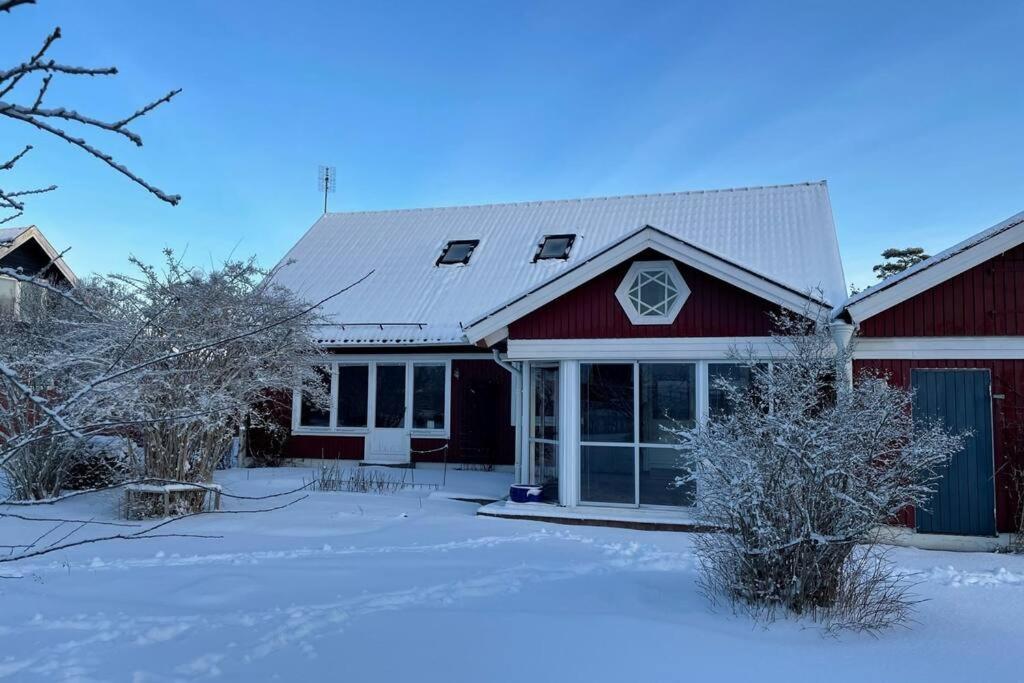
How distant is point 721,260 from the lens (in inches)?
386

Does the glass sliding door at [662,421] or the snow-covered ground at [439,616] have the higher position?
the glass sliding door at [662,421]

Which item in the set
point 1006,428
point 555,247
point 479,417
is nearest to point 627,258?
point 1006,428

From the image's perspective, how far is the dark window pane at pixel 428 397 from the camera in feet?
51.9

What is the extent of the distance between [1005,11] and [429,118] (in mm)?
10294

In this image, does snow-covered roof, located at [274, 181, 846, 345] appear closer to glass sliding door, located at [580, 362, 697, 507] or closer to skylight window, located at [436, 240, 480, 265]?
skylight window, located at [436, 240, 480, 265]

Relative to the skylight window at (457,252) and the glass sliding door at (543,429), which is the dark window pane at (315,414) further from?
the glass sliding door at (543,429)

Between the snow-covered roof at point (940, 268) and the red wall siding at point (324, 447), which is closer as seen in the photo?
the snow-covered roof at point (940, 268)

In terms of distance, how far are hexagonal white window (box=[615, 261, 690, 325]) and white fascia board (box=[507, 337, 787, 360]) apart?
1.13ft

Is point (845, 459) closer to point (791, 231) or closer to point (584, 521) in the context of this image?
point (584, 521)

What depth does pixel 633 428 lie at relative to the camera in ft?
34.4

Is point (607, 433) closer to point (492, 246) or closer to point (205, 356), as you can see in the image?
point (205, 356)

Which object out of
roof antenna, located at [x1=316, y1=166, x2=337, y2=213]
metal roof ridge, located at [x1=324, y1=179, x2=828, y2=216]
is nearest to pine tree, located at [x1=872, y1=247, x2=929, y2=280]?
metal roof ridge, located at [x1=324, y1=179, x2=828, y2=216]

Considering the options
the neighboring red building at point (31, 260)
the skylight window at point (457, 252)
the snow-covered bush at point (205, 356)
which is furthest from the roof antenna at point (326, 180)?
the snow-covered bush at point (205, 356)

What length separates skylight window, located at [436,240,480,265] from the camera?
18266mm
